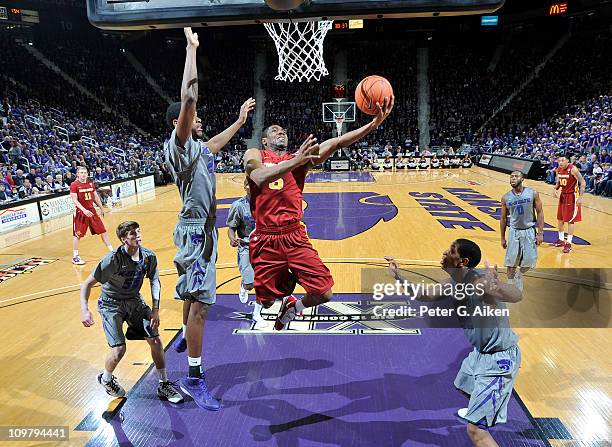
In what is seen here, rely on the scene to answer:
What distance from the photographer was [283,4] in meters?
4.68

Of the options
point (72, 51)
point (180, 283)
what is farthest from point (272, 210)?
point (72, 51)

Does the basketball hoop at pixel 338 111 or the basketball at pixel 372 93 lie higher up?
the basketball hoop at pixel 338 111

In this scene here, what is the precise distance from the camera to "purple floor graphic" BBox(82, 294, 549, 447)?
12.5ft

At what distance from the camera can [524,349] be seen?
17.6 ft

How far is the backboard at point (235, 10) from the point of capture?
4918 millimetres

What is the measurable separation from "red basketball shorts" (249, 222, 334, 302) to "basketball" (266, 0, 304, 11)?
86.3 inches

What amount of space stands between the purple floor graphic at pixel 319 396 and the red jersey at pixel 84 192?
5.13 metres

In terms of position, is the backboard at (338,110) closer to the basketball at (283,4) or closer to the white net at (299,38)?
the white net at (299,38)

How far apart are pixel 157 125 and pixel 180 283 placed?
31.0 metres

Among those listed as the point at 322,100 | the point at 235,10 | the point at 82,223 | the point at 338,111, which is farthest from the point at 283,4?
the point at 322,100

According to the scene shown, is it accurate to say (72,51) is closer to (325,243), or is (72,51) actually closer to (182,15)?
(325,243)

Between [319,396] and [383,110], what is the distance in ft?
8.55

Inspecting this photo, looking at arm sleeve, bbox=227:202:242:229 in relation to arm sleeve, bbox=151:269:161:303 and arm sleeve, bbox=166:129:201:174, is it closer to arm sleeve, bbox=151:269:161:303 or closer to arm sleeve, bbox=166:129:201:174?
arm sleeve, bbox=151:269:161:303

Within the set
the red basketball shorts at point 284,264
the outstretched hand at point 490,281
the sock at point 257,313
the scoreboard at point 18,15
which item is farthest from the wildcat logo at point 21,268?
the scoreboard at point 18,15
